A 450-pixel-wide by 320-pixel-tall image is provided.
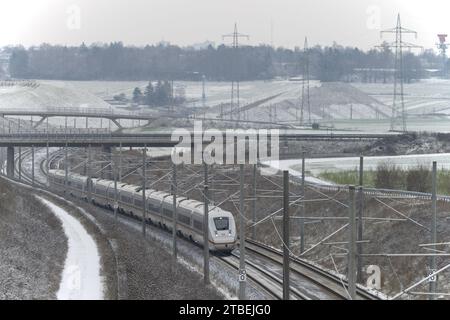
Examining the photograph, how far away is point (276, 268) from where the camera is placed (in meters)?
33.0

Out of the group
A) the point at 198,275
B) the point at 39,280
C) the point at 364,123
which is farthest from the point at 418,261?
the point at 364,123

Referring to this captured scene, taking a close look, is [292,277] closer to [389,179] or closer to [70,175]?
[389,179]

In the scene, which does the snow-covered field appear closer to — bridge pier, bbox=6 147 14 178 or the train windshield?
bridge pier, bbox=6 147 14 178

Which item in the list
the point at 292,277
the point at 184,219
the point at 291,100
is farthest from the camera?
the point at 291,100

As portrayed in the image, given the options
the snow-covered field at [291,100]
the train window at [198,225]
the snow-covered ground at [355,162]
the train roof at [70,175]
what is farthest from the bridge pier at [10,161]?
the train window at [198,225]

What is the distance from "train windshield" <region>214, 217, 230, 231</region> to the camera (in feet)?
119

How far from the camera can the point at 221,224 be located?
120 feet

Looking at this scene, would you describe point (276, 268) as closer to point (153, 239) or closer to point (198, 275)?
point (198, 275)

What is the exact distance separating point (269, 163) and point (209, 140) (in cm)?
1684

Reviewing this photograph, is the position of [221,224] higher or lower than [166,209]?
higher

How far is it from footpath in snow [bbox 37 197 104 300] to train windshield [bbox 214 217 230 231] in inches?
204

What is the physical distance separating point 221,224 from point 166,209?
26.0 feet

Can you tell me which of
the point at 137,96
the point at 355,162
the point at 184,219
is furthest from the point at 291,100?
the point at 184,219
